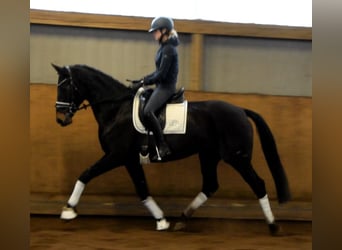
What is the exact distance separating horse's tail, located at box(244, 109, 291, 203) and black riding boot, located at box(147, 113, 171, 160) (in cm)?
88

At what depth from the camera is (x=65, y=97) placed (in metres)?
4.21

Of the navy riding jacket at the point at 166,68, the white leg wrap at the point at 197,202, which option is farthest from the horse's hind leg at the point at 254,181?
the navy riding jacket at the point at 166,68

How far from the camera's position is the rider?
4.07m

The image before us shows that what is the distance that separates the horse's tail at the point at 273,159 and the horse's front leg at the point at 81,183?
4.51 ft

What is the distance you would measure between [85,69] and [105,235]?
59.2 inches

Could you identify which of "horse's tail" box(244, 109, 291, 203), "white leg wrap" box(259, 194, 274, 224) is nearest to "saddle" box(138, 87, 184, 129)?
"horse's tail" box(244, 109, 291, 203)

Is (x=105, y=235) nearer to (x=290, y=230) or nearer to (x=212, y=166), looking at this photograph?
(x=212, y=166)

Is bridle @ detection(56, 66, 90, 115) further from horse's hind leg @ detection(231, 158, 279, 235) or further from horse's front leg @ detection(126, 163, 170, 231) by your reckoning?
horse's hind leg @ detection(231, 158, 279, 235)

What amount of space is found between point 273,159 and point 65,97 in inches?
77.2

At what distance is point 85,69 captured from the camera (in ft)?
14.1

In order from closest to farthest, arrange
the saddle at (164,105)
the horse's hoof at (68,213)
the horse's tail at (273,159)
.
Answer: the horse's hoof at (68,213)
the saddle at (164,105)
the horse's tail at (273,159)

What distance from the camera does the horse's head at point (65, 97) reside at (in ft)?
13.8

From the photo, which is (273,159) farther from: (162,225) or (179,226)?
(162,225)

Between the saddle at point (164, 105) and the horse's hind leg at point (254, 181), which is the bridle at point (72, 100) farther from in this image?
the horse's hind leg at point (254, 181)
